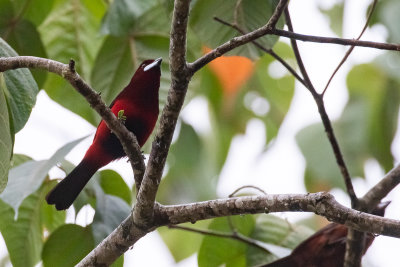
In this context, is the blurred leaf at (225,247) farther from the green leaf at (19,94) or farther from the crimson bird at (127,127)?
the green leaf at (19,94)

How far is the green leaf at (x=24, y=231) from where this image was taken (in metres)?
3.41

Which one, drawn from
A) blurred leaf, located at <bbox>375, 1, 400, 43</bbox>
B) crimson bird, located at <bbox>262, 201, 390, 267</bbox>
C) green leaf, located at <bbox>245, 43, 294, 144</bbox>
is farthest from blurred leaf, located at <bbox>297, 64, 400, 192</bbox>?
crimson bird, located at <bbox>262, 201, 390, 267</bbox>

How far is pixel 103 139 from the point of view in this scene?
137 inches

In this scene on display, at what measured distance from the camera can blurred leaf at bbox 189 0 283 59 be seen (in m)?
2.96

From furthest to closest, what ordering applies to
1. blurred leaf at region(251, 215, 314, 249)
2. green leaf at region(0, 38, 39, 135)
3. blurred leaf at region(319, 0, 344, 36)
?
blurred leaf at region(319, 0, 344, 36)
blurred leaf at region(251, 215, 314, 249)
green leaf at region(0, 38, 39, 135)

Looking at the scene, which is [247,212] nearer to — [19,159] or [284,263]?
[284,263]

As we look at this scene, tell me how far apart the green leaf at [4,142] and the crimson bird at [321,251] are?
1.25 metres

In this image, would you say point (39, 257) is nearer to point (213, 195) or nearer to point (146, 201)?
point (146, 201)

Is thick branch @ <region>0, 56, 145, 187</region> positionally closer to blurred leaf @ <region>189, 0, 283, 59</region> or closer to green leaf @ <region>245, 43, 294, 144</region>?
blurred leaf @ <region>189, 0, 283, 59</region>

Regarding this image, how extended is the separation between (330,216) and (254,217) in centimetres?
171

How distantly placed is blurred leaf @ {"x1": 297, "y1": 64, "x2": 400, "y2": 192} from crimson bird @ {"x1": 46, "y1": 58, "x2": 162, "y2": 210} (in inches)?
57.0

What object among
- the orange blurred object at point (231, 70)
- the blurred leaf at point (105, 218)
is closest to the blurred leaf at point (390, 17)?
the orange blurred object at point (231, 70)

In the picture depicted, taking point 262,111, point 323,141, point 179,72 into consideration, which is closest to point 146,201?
point 179,72

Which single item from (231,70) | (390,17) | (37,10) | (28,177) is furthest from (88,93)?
(231,70)
